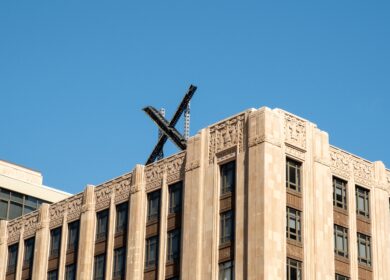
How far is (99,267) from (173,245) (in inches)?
304

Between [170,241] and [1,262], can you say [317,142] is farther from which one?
[1,262]

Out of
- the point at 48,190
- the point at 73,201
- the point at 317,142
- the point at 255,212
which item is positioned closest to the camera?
the point at 255,212

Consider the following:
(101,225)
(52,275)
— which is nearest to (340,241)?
(101,225)

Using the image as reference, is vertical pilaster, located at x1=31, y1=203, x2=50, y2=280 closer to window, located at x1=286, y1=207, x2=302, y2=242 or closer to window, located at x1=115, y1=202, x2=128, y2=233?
window, located at x1=115, y1=202, x2=128, y2=233

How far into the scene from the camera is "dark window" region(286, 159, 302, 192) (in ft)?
215

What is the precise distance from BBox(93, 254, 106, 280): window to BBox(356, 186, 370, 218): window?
17508mm

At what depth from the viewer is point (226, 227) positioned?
65250mm

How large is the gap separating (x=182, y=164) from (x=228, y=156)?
4682 millimetres

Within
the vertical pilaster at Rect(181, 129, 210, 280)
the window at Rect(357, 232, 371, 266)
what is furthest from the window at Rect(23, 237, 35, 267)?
the window at Rect(357, 232, 371, 266)

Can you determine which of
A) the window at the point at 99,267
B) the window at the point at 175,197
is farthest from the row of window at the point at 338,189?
the window at the point at 99,267

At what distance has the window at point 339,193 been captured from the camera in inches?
2680

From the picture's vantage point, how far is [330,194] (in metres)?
66.9

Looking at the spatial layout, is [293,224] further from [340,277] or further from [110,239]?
[110,239]

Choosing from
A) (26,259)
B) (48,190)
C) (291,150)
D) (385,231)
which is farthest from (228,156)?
(48,190)
